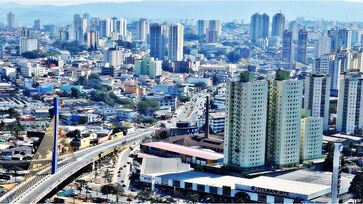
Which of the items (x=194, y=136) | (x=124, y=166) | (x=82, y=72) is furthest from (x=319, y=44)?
(x=124, y=166)

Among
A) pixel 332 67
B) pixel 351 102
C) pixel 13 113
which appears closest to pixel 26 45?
pixel 13 113

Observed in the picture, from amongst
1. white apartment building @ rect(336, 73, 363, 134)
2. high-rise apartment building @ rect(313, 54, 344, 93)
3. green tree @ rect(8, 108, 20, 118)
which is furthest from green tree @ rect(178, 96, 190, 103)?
white apartment building @ rect(336, 73, 363, 134)

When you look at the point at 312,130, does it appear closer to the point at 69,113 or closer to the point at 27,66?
the point at 69,113

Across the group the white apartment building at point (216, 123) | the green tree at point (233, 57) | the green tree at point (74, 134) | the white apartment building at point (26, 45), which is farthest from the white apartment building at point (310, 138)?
the white apartment building at point (26, 45)

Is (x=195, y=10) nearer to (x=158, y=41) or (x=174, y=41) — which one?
(x=158, y=41)

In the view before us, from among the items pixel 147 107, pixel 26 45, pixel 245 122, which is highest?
pixel 26 45

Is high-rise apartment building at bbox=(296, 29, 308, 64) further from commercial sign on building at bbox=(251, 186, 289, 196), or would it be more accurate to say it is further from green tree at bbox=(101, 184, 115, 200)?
green tree at bbox=(101, 184, 115, 200)
